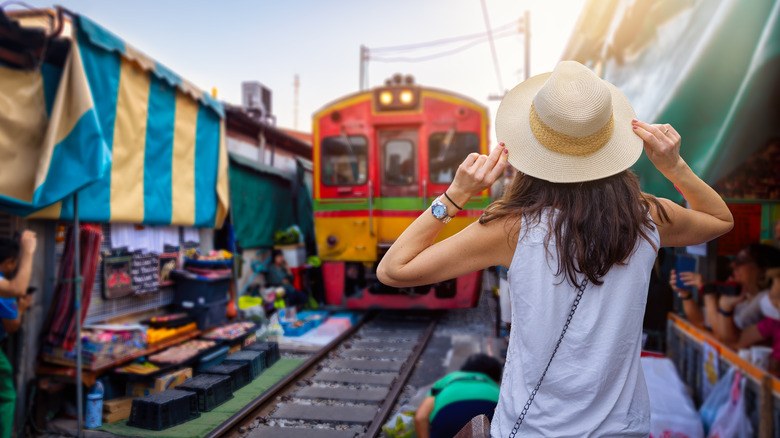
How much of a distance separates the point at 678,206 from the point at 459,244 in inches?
24.8

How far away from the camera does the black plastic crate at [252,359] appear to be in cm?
229

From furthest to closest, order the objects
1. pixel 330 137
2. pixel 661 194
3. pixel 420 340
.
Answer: pixel 330 137
pixel 420 340
pixel 661 194

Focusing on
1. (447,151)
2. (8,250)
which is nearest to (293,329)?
(447,151)

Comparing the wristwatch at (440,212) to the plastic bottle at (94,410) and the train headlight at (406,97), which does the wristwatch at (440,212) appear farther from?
the train headlight at (406,97)

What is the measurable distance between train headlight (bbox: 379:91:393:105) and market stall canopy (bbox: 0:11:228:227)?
231 centimetres

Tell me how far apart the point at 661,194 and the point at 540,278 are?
6.49ft

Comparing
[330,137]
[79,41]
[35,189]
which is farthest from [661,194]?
[330,137]

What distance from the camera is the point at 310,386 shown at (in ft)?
14.2

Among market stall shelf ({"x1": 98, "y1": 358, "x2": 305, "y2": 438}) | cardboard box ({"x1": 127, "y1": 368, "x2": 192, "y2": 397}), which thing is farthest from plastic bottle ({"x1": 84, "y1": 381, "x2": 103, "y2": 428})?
market stall shelf ({"x1": 98, "y1": 358, "x2": 305, "y2": 438})

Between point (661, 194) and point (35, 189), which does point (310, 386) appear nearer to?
point (35, 189)

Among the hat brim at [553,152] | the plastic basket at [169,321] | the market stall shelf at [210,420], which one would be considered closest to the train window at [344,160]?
the plastic basket at [169,321]

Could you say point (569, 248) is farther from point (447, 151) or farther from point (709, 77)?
point (447, 151)

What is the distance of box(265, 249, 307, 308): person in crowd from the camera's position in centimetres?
802

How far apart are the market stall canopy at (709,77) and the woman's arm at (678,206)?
936 mm
